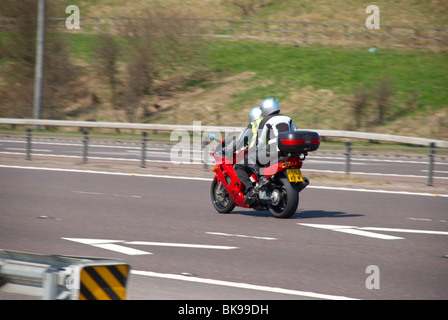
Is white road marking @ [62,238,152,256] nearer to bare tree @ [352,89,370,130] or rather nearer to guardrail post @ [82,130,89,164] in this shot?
guardrail post @ [82,130,89,164]

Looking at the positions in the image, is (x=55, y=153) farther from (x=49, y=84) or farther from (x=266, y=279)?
(x=266, y=279)

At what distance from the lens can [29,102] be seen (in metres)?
38.5

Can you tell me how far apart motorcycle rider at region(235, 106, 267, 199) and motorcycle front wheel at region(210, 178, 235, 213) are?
0.56 metres

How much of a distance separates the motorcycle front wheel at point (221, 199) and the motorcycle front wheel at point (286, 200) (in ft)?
2.75

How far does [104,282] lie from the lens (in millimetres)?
4426

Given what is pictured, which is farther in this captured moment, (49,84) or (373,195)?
(49,84)

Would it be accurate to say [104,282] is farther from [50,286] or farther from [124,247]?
[124,247]

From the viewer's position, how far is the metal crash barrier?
4203mm

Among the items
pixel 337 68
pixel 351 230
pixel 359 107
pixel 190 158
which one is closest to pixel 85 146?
pixel 190 158

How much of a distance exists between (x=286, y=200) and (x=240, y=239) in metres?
1.80

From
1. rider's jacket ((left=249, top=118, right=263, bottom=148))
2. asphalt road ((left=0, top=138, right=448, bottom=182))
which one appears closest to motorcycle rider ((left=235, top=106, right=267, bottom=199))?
rider's jacket ((left=249, top=118, right=263, bottom=148))

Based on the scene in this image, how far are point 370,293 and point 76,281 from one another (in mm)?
3290
